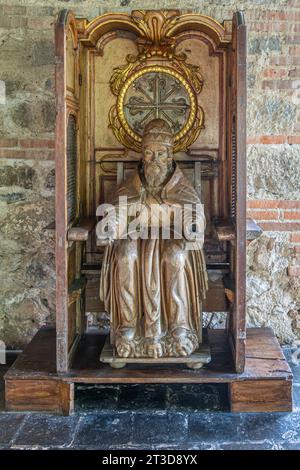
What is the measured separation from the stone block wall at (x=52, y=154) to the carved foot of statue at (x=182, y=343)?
0.97m

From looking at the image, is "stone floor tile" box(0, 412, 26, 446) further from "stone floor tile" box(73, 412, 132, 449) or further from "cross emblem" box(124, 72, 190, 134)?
"cross emblem" box(124, 72, 190, 134)

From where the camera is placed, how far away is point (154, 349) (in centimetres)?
315

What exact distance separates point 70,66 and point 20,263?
1494mm

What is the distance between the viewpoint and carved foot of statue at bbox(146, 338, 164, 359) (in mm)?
3148

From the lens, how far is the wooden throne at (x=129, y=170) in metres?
3.07

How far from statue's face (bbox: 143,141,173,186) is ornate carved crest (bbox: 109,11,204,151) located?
15.2 inches

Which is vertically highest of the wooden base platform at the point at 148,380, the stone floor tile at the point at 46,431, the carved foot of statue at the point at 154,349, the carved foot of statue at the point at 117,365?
the carved foot of statue at the point at 154,349

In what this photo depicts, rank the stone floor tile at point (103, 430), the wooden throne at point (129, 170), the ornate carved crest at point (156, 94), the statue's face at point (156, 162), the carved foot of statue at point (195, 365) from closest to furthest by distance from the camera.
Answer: the stone floor tile at point (103, 430) < the wooden throne at point (129, 170) < the carved foot of statue at point (195, 365) < the statue's face at point (156, 162) < the ornate carved crest at point (156, 94)

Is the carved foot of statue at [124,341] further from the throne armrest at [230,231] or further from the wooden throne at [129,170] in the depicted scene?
the throne armrest at [230,231]

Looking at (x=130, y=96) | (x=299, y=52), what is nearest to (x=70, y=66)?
(x=130, y=96)

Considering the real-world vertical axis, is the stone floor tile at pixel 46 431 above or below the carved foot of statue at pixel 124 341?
below

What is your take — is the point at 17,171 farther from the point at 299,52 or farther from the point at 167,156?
the point at 299,52

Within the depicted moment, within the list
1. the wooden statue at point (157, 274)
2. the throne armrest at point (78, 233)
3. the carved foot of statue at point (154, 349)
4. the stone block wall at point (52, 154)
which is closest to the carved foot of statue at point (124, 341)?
the wooden statue at point (157, 274)

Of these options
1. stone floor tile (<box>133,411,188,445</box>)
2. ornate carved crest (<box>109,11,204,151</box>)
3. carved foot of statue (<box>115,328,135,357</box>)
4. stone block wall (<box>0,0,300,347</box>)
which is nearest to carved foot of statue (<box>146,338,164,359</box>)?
carved foot of statue (<box>115,328,135,357</box>)
